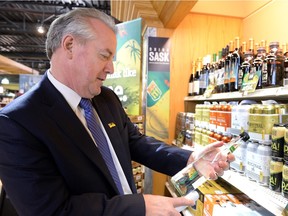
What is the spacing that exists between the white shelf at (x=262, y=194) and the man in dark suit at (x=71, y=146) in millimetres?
224

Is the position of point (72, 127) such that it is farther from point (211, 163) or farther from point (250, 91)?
point (250, 91)

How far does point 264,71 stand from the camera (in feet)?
4.81

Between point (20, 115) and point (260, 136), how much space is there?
1131mm

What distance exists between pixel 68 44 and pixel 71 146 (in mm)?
475

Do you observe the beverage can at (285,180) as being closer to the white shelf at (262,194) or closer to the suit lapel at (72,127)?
the white shelf at (262,194)

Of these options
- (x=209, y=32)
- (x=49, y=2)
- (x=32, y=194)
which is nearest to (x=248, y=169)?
(x=32, y=194)

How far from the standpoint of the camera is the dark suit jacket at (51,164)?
0.88 m

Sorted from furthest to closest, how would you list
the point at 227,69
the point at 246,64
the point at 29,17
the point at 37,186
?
the point at 29,17 < the point at 227,69 < the point at 246,64 < the point at 37,186

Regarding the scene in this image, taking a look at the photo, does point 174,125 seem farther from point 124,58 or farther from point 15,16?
point 15,16

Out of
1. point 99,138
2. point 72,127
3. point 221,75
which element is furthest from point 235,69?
point 72,127

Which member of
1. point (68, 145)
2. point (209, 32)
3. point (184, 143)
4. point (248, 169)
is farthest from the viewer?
point (209, 32)

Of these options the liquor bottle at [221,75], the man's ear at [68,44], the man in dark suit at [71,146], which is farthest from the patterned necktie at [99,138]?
the liquor bottle at [221,75]

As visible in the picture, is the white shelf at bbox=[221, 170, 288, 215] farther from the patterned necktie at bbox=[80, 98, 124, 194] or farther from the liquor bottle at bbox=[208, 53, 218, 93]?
the liquor bottle at bbox=[208, 53, 218, 93]

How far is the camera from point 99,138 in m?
1.23
